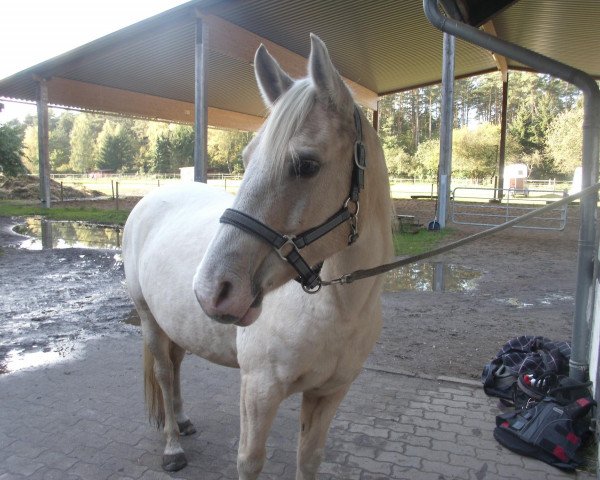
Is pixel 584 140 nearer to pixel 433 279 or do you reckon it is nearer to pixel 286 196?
pixel 286 196

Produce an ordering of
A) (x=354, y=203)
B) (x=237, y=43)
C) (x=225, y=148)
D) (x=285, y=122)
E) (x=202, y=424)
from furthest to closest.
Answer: (x=225, y=148)
(x=237, y=43)
(x=202, y=424)
(x=354, y=203)
(x=285, y=122)

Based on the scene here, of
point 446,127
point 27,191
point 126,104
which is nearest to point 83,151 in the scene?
point 27,191

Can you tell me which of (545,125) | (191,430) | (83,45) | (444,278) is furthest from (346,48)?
(545,125)

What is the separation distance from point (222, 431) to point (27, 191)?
31.7m

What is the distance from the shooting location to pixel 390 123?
53.5 metres

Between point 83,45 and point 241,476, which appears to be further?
point 83,45

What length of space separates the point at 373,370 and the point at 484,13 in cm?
349

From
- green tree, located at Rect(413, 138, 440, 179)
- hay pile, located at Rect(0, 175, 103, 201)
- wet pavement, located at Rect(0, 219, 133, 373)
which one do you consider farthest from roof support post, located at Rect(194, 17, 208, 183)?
green tree, located at Rect(413, 138, 440, 179)

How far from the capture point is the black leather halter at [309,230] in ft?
4.74

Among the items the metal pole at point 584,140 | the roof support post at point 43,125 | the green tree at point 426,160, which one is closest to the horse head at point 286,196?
the metal pole at point 584,140

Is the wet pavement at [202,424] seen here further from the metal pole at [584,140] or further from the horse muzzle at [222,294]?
the horse muzzle at [222,294]

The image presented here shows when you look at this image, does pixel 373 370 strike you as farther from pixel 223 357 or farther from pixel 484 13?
pixel 484 13

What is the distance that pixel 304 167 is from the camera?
1.48m

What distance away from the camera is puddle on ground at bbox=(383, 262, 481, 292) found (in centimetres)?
755
